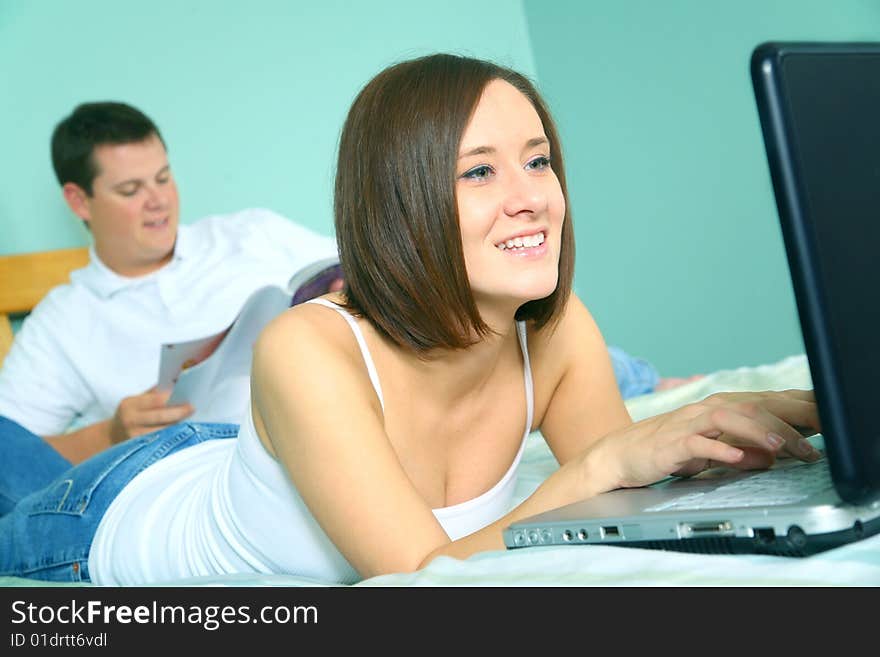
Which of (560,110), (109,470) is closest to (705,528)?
(109,470)

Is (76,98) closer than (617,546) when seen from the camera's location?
No

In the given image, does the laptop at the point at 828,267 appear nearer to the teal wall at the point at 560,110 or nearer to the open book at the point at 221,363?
the open book at the point at 221,363

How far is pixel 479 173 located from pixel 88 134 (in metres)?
1.79

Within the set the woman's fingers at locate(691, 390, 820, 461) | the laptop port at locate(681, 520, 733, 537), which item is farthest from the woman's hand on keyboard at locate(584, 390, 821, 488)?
the laptop port at locate(681, 520, 733, 537)

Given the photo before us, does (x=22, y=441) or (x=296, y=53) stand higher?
(x=296, y=53)

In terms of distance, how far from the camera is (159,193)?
2.62 m

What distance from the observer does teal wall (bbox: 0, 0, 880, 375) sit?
272 centimetres

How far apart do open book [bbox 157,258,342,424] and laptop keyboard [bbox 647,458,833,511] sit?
A: 102 cm

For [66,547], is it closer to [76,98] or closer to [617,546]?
[617,546]

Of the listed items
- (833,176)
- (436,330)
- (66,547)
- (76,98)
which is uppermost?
(76,98)
